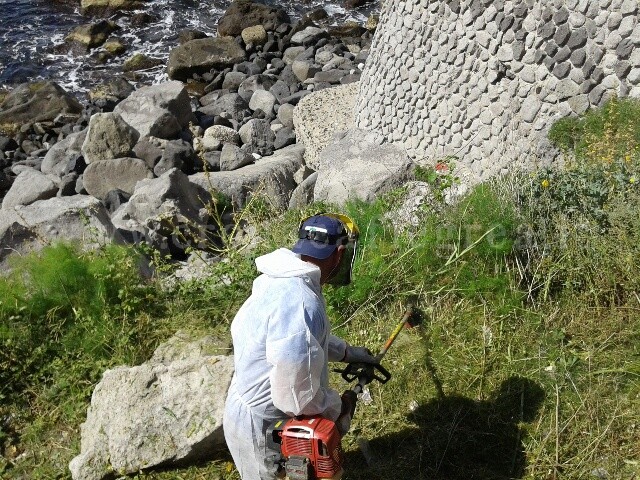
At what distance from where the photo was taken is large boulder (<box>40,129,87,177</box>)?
12836 millimetres

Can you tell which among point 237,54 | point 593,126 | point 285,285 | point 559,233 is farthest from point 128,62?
point 285,285

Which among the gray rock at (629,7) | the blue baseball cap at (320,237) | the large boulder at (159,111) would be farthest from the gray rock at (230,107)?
the blue baseball cap at (320,237)

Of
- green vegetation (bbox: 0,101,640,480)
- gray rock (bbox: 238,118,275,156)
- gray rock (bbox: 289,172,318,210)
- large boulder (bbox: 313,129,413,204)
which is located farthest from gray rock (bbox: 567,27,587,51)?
gray rock (bbox: 238,118,275,156)

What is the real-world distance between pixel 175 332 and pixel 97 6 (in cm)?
1795

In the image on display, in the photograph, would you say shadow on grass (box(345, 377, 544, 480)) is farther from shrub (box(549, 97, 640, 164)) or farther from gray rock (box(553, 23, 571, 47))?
gray rock (box(553, 23, 571, 47))

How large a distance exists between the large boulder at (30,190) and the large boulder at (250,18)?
798cm

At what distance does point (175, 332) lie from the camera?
18.1 ft

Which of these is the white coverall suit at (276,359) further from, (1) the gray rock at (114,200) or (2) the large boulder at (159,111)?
(2) the large boulder at (159,111)

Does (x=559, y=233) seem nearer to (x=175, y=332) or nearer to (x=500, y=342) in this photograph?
(x=500, y=342)

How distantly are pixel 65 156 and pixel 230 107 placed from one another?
10.5 feet

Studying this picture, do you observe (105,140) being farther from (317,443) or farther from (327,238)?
(317,443)

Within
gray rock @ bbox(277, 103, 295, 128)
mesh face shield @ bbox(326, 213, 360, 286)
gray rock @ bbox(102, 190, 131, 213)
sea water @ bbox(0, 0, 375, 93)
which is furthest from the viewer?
sea water @ bbox(0, 0, 375, 93)

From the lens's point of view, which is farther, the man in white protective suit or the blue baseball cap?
the blue baseball cap

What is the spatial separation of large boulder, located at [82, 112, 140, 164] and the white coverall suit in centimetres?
987
